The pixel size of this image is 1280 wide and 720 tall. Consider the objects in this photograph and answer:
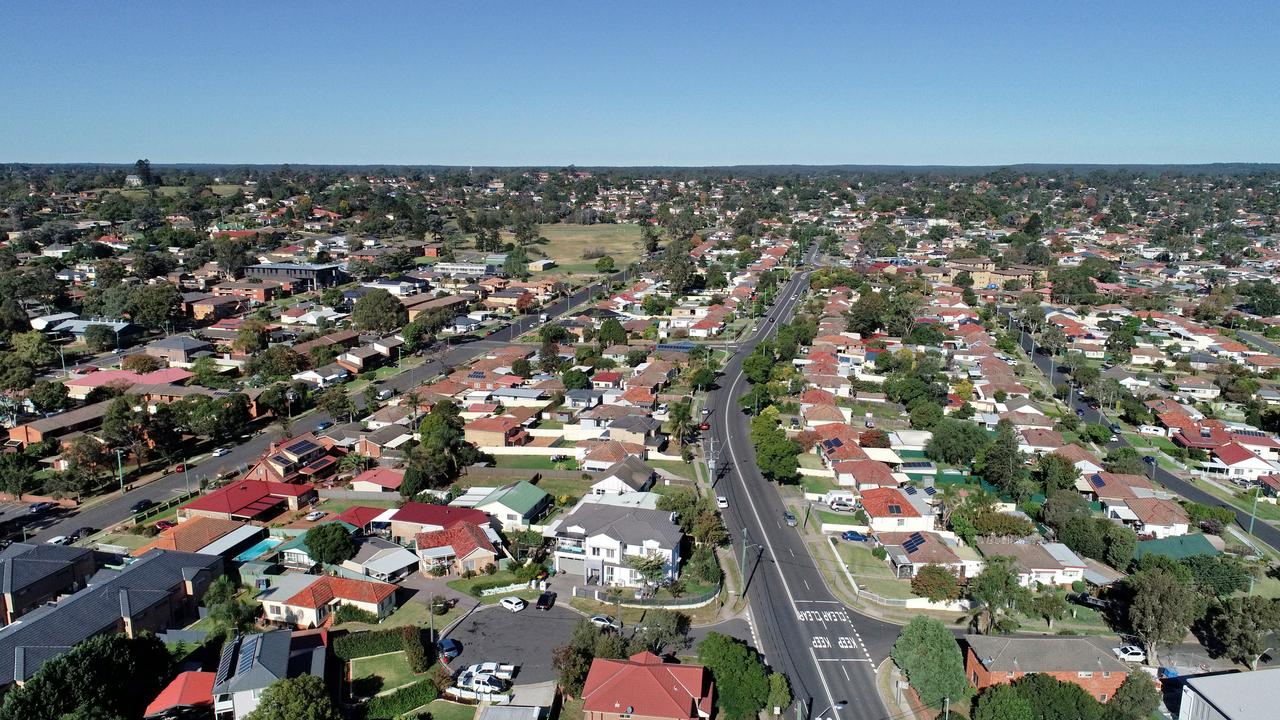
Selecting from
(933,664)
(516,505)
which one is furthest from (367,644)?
(933,664)

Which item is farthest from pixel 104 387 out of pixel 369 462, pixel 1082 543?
pixel 1082 543

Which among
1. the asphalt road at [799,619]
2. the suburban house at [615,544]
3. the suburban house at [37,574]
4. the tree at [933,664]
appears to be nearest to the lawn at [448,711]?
the suburban house at [615,544]

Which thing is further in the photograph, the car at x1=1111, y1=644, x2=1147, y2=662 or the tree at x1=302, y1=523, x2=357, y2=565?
the tree at x1=302, y1=523, x2=357, y2=565

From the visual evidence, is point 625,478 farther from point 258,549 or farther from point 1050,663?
point 1050,663

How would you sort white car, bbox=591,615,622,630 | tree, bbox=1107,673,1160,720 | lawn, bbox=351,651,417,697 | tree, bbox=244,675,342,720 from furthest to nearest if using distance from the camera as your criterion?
white car, bbox=591,615,622,630 < lawn, bbox=351,651,417,697 < tree, bbox=1107,673,1160,720 < tree, bbox=244,675,342,720

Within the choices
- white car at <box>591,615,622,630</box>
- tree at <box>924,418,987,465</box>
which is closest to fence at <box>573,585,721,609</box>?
white car at <box>591,615,622,630</box>

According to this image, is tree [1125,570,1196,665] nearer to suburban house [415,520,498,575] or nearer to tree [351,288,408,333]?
suburban house [415,520,498,575]

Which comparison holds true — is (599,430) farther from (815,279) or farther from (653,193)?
(653,193)
